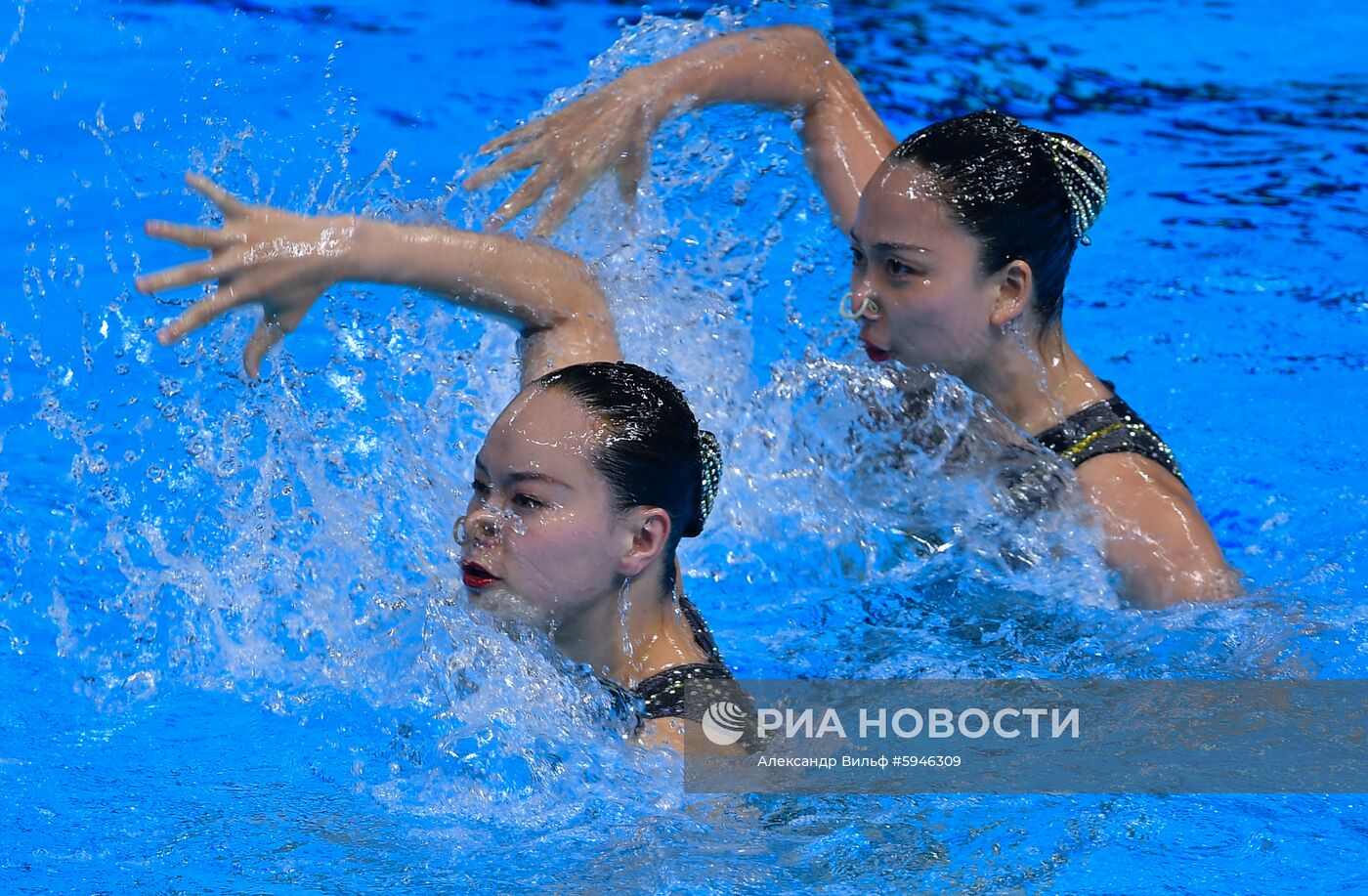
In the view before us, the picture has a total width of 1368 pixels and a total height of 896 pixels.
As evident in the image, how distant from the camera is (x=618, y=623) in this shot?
2932 mm

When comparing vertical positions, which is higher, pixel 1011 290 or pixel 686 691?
pixel 1011 290

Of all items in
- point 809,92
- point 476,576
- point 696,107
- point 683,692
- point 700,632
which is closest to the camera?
point 476,576

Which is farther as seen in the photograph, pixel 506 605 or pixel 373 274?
pixel 373 274

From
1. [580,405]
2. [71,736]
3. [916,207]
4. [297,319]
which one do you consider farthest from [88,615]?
[916,207]

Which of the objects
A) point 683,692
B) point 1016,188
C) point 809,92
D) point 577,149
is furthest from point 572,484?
point 809,92

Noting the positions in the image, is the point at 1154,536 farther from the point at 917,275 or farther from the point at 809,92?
the point at 809,92

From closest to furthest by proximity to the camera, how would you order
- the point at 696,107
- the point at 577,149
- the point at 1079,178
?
the point at 1079,178, the point at 577,149, the point at 696,107

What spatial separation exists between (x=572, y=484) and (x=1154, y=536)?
1.31 meters

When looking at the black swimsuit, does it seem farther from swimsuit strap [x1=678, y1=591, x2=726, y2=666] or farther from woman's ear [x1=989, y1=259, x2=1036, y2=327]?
woman's ear [x1=989, y1=259, x2=1036, y2=327]

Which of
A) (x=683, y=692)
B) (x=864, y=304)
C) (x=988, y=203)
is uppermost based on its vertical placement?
(x=988, y=203)

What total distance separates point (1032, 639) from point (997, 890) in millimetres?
914

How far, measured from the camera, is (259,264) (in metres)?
2.69

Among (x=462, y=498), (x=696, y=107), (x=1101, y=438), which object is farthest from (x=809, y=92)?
(x=462, y=498)

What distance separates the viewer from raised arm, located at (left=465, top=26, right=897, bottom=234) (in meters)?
3.61
